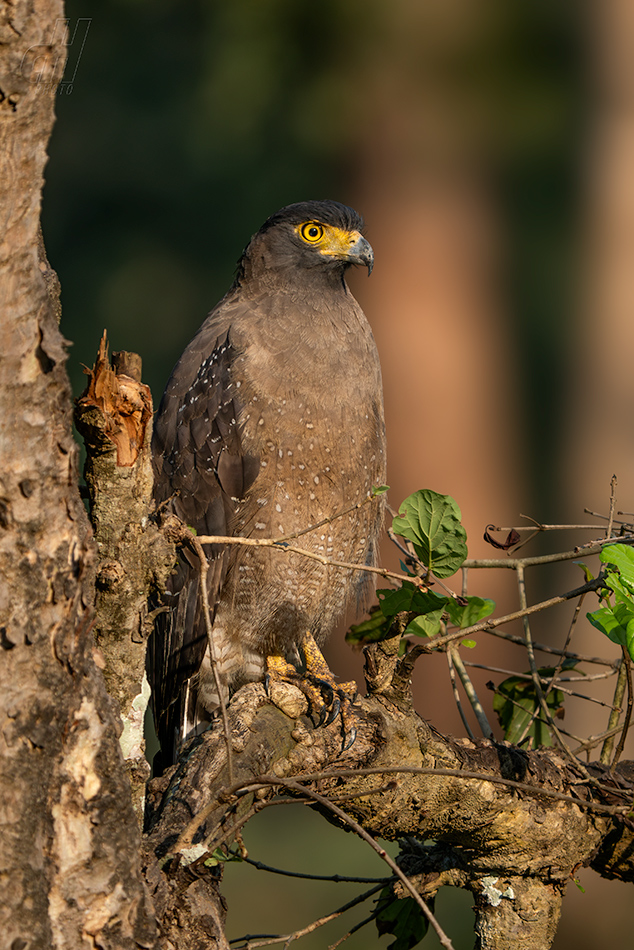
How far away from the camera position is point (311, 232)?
3.30m

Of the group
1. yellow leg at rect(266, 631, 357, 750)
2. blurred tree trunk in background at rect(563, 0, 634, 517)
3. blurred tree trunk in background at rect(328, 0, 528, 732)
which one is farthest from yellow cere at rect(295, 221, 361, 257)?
blurred tree trunk in background at rect(563, 0, 634, 517)

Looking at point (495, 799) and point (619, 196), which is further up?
point (619, 196)

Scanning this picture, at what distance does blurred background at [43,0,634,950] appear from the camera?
7.54 m

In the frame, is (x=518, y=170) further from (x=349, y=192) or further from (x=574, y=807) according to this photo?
(x=574, y=807)

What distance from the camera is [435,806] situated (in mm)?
2395

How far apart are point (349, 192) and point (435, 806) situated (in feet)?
26.1

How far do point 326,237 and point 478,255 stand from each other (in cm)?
548

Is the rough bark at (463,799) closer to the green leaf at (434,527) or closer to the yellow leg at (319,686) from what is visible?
the yellow leg at (319,686)

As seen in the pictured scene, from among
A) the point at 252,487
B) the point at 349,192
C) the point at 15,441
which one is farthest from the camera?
the point at 349,192

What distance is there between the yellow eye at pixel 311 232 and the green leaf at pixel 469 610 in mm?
1601

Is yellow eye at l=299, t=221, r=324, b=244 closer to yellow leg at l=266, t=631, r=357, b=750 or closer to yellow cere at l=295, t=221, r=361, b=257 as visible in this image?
yellow cere at l=295, t=221, r=361, b=257

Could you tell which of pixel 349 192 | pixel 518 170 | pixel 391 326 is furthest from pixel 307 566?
pixel 518 170

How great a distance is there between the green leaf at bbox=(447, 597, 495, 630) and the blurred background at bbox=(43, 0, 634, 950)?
11.6 feet
